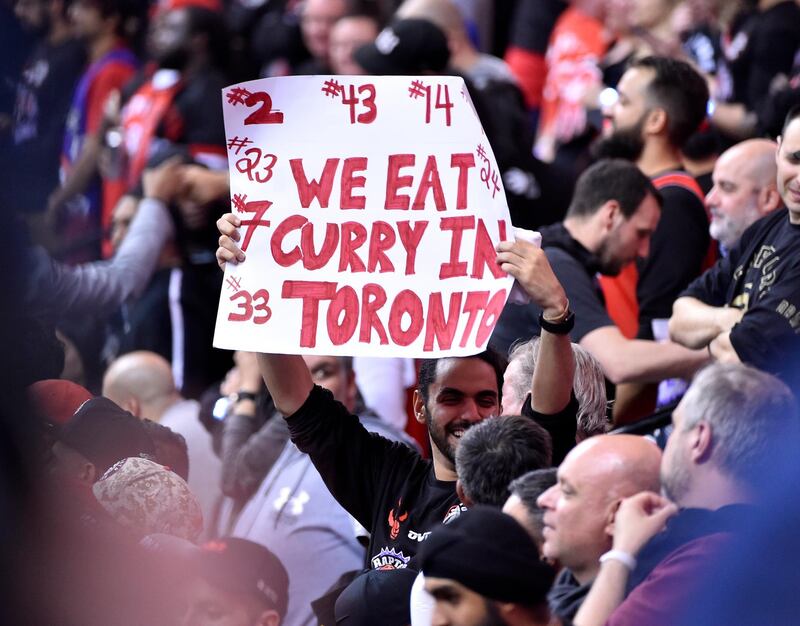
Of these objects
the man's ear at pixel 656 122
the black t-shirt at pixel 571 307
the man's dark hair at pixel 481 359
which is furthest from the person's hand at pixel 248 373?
the man's dark hair at pixel 481 359

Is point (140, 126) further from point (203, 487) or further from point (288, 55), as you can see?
point (203, 487)

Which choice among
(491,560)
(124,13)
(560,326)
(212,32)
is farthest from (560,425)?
(124,13)

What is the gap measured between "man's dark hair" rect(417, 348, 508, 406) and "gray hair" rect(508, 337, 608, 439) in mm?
47

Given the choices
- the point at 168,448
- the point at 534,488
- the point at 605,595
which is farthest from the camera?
the point at 168,448

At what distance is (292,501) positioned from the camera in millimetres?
6355

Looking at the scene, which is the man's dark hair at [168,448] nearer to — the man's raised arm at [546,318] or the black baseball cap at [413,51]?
A: the man's raised arm at [546,318]

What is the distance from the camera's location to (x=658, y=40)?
326 inches

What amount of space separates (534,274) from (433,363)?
551mm

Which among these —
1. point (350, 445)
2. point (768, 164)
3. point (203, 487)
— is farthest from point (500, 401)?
point (203, 487)

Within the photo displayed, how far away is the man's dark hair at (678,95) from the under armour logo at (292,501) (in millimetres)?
2064

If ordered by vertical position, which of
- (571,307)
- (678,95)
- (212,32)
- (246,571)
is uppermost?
(678,95)

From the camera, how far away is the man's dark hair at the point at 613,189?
615 centimetres

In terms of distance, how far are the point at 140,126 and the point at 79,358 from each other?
217 cm

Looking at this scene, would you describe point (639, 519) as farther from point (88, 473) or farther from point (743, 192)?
point (743, 192)
